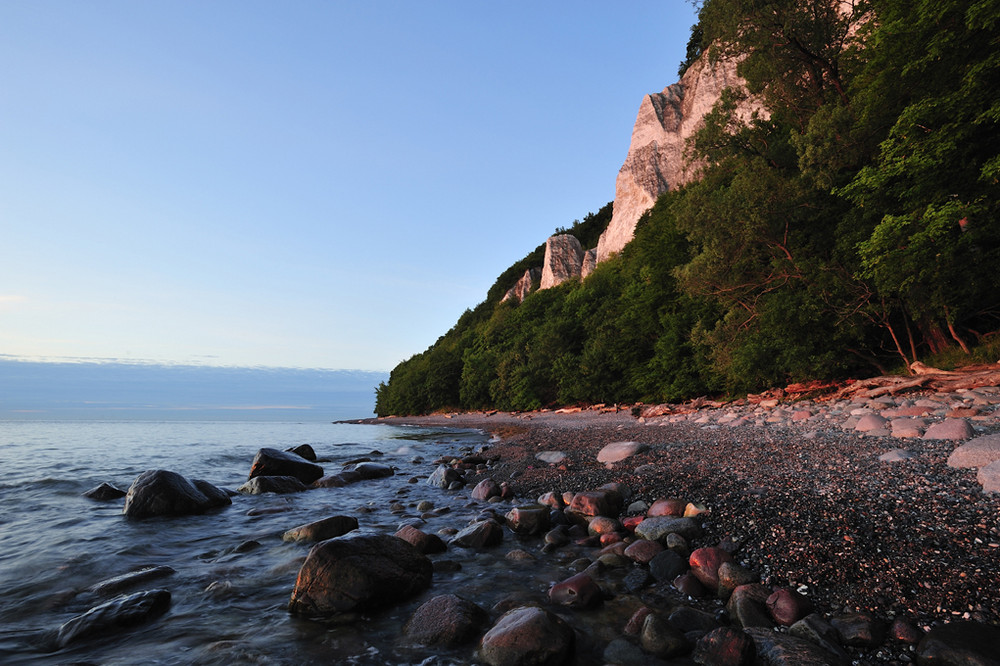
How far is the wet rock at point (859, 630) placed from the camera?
3049 mm

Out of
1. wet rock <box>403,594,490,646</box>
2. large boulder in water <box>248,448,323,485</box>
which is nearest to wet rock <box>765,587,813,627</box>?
wet rock <box>403,594,490,646</box>

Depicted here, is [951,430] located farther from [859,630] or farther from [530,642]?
[530,642]

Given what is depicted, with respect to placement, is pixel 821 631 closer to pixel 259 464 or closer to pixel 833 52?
pixel 259 464

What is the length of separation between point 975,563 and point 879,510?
40.5 inches

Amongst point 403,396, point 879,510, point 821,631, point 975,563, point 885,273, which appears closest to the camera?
point 821,631

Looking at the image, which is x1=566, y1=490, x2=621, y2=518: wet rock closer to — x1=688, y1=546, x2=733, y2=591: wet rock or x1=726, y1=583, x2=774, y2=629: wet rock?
x1=688, y1=546, x2=733, y2=591: wet rock

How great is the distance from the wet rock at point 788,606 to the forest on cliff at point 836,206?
13065mm

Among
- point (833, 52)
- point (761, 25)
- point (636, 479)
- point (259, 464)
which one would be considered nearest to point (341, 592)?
point (636, 479)

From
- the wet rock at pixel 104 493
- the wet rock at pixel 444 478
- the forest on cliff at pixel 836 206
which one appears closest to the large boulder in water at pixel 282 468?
the wet rock at pixel 104 493

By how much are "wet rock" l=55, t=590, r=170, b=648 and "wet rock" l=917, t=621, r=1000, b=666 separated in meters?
6.26

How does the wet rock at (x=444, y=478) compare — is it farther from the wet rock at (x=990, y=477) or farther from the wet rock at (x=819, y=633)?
the wet rock at (x=990, y=477)

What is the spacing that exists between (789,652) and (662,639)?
0.83m

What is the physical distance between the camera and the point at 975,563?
11.2 ft

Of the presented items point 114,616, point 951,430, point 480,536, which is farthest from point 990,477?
point 114,616
